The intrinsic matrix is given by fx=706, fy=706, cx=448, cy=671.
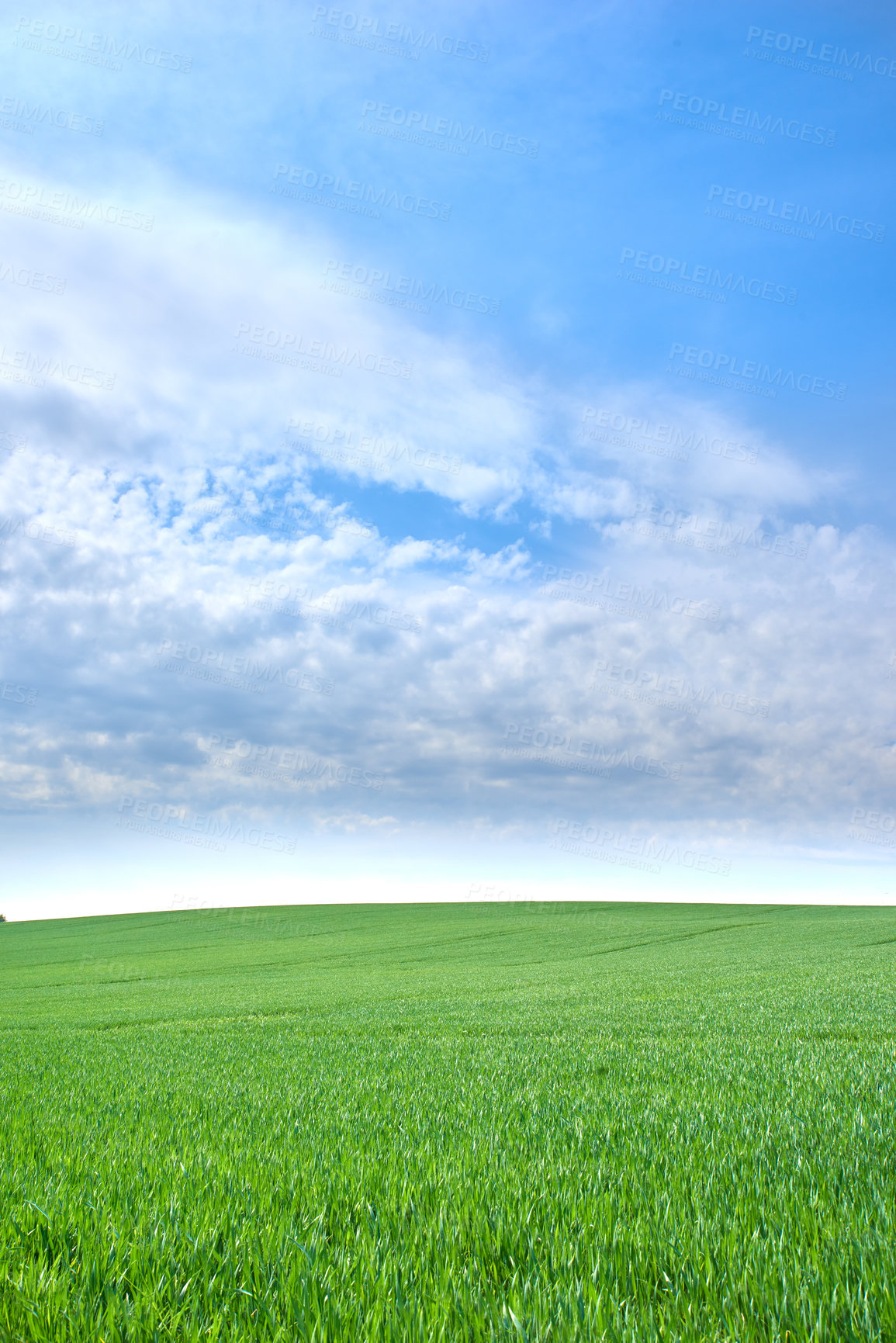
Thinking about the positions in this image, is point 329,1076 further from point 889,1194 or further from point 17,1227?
point 889,1194

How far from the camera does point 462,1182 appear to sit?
4.46 metres

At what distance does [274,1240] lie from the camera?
3.67 meters

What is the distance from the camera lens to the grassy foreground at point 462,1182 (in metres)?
3.03

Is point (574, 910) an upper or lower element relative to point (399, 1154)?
lower

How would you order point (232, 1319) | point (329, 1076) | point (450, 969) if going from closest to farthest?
point (232, 1319) → point (329, 1076) → point (450, 969)

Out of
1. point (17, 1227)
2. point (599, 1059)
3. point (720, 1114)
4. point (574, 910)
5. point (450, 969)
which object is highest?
point (17, 1227)

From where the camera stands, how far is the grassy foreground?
9.93 feet

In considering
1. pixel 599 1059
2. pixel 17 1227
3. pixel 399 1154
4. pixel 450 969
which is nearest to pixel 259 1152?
pixel 399 1154

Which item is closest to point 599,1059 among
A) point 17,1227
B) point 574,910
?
point 17,1227

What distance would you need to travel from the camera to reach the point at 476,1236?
3.70 metres

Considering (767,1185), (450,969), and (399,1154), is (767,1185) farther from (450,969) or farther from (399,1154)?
(450,969)

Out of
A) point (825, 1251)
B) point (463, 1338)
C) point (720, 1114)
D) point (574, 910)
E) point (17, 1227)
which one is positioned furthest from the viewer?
point (574, 910)

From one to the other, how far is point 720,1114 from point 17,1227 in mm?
5299

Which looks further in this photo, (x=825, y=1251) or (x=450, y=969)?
(x=450, y=969)
